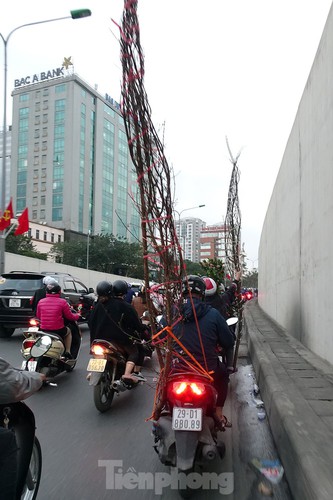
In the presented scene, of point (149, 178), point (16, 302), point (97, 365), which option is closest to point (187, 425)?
point (149, 178)

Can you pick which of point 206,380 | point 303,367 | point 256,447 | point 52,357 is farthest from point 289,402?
point 52,357

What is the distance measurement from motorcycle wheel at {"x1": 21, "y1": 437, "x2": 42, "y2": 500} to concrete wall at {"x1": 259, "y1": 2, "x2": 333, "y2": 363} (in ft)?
14.9

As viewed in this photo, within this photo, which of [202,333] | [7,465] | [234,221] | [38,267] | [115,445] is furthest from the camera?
[38,267]

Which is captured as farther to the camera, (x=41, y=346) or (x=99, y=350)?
(x=41, y=346)

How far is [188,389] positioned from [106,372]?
2.29 metres

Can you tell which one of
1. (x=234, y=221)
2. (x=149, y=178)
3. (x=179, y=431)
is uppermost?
(x=234, y=221)

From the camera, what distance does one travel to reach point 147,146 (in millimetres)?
3295

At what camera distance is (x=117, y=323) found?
556 centimetres

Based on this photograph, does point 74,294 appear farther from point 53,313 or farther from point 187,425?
point 187,425

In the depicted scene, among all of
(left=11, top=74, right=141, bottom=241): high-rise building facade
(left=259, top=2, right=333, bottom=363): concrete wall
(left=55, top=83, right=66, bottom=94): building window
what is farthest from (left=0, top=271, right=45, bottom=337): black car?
(left=55, top=83, right=66, bottom=94): building window

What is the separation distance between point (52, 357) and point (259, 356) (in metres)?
3.26

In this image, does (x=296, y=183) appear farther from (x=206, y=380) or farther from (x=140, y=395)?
(x=206, y=380)

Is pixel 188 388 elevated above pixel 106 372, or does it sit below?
above

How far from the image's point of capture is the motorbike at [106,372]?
5039 millimetres
